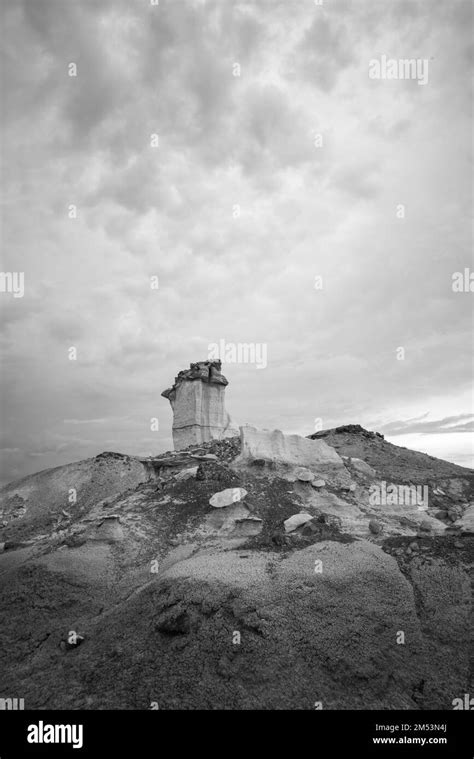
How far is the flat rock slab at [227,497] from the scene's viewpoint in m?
13.5

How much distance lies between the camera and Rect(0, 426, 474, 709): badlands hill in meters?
6.88

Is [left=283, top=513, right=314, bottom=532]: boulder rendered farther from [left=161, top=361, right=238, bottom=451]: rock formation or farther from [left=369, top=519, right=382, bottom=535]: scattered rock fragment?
[left=161, top=361, right=238, bottom=451]: rock formation

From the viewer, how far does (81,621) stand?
361 inches

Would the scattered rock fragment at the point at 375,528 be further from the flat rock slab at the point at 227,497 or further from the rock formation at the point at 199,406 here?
the rock formation at the point at 199,406

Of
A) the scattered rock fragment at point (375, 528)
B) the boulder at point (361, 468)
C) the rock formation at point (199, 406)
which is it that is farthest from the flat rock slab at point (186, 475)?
the rock formation at point (199, 406)

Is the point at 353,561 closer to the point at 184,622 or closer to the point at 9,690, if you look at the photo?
the point at 184,622

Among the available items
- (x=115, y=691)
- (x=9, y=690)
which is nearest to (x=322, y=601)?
(x=115, y=691)

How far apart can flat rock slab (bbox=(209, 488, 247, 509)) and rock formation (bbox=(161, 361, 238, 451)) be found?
48.3 ft

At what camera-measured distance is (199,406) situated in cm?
2886

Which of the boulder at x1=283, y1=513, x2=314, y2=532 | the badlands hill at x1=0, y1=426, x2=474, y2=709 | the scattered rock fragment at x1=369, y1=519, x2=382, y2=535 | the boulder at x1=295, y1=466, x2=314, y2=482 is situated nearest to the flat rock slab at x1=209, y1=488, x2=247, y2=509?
the badlands hill at x1=0, y1=426, x2=474, y2=709

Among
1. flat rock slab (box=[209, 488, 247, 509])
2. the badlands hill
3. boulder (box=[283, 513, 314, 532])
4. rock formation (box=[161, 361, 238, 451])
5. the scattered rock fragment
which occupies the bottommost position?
the badlands hill

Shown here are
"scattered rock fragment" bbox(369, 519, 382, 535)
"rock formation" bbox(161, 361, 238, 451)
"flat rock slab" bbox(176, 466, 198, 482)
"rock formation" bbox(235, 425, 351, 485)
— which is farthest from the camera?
"rock formation" bbox(161, 361, 238, 451)

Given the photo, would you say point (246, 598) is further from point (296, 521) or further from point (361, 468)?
point (361, 468)

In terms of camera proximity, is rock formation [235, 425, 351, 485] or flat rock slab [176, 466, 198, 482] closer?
flat rock slab [176, 466, 198, 482]
